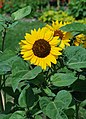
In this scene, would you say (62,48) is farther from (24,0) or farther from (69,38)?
(24,0)

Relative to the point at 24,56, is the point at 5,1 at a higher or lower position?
higher

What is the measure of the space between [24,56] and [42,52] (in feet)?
0.34

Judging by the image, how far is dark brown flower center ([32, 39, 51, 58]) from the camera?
224 centimetres

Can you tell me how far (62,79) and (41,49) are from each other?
22cm

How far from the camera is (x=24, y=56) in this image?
225cm

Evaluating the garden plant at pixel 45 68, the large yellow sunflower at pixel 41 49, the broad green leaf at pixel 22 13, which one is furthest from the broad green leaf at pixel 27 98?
the broad green leaf at pixel 22 13

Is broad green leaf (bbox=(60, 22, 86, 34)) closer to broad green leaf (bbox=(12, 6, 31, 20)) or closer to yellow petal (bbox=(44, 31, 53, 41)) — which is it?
yellow petal (bbox=(44, 31, 53, 41))

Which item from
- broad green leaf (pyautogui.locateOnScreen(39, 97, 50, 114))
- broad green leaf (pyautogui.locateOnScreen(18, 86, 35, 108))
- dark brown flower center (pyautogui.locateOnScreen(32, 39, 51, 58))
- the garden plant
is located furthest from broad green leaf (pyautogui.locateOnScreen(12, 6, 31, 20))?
broad green leaf (pyautogui.locateOnScreen(39, 97, 50, 114))

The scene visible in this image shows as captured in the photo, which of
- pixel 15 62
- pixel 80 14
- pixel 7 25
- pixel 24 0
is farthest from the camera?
pixel 24 0

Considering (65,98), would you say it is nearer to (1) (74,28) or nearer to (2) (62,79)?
(2) (62,79)

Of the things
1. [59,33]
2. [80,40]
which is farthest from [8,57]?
[80,40]

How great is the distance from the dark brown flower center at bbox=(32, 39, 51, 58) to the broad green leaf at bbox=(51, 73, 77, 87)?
6.0 inches

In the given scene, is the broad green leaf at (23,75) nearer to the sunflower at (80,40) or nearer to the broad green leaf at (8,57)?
the broad green leaf at (8,57)

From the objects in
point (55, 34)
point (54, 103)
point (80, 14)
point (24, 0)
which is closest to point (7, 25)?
point (55, 34)
